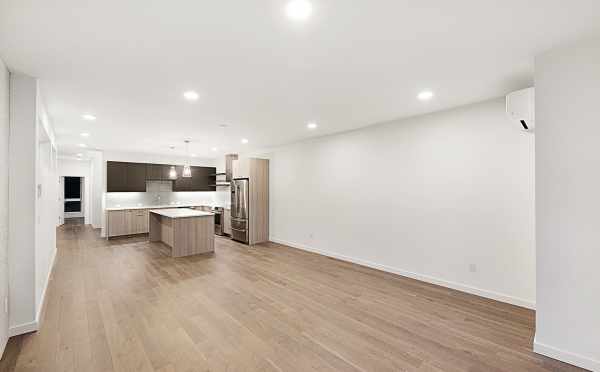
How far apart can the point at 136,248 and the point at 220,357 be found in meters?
5.39

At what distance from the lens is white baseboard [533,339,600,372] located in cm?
214

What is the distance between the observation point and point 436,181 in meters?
4.13

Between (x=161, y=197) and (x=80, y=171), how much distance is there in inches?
183

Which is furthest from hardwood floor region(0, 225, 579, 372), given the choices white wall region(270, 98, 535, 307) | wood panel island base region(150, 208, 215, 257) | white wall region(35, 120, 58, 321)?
wood panel island base region(150, 208, 215, 257)

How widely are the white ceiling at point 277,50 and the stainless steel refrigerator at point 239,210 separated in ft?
10.8

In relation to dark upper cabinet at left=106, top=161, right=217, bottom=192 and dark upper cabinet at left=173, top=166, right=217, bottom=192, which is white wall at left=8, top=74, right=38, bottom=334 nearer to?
dark upper cabinet at left=106, top=161, right=217, bottom=192

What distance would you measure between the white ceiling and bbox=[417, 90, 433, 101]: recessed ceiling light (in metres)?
0.13

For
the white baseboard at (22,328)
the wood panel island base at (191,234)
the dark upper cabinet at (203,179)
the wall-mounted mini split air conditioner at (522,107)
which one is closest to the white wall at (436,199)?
the wall-mounted mini split air conditioner at (522,107)

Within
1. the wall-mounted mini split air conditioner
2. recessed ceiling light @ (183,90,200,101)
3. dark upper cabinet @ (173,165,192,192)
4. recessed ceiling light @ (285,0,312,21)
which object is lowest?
dark upper cabinet @ (173,165,192,192)

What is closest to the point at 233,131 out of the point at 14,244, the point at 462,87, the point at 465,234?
the point at 14,244

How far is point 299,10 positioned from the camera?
5.85 feet

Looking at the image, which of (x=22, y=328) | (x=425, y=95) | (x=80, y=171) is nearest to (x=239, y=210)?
(x=22, y=328)

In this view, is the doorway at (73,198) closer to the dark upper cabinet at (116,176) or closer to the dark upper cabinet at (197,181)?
the dark upper cabinet at (116,176)

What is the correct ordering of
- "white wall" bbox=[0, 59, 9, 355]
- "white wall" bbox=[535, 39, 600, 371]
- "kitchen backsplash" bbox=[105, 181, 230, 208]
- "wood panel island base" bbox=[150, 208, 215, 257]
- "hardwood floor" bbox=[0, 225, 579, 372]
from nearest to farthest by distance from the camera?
1. "white wall" bbox=[535, 39, 600, 371]
2. "hardwood floor" bbox=[0, 225, 579, 372]
3. "white wall" bbox=[0, 59, 9, 355]
4. "wood panel island base" bbox=[150, 208, 215, 257]
5. "kitchen backsplash" bbox=[105, 181, 230, 208]
